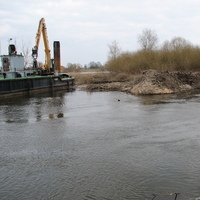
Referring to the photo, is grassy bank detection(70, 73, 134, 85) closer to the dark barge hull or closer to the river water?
the dark barge hull

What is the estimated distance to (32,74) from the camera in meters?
29.9

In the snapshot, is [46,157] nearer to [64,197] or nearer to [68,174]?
[68,174]

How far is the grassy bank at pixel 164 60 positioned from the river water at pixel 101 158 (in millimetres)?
21265

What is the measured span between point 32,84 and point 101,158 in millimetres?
20861

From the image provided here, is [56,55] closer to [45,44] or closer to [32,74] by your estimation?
[45,44]

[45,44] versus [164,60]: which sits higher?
[45,44]

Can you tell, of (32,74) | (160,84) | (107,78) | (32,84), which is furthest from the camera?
(107,78)

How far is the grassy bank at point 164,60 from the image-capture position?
31.6 meters

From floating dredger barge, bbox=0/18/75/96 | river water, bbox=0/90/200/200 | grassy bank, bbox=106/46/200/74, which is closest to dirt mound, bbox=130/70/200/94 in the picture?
grassy bank, bbox=106/46/200/74

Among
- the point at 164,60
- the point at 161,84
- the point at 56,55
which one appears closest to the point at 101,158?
the point at 161,84

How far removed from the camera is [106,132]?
962cm

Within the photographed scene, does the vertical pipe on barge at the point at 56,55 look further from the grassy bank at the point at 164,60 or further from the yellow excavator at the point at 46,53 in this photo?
the grassy bank at the point at 164,60

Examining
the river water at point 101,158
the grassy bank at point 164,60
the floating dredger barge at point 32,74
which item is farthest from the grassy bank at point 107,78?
the river water at point 101,158

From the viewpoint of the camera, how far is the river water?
5234 millimetres
